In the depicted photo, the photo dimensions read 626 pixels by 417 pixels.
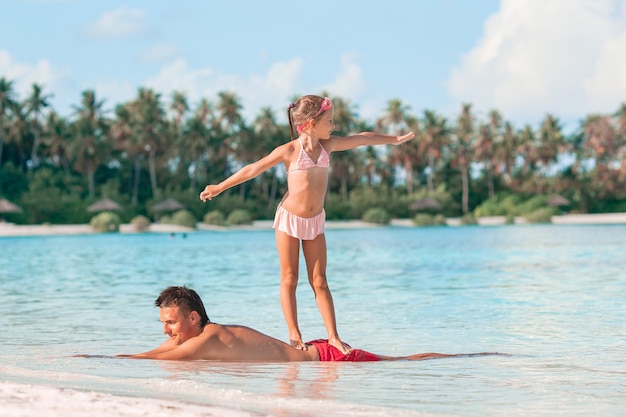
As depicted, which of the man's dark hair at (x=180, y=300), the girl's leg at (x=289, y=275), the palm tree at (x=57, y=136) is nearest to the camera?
the man's dark hair at (x=180, y=300)

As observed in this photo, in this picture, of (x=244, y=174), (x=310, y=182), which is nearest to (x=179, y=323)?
(x=244, y=174)

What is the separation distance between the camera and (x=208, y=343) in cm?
696

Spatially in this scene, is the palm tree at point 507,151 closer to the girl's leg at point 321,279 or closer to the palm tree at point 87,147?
the palm tree at point 87,147

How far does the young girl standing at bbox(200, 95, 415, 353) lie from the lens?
7.13 metres

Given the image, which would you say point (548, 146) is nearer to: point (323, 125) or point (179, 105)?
point (179, 105)

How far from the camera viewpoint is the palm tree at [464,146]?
8319cm

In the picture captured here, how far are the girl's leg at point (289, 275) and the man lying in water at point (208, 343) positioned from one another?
0.13m

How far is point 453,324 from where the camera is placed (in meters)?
11.3

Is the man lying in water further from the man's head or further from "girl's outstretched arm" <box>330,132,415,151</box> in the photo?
"girl's outstretched arm" <box>330,132,415,151</box>

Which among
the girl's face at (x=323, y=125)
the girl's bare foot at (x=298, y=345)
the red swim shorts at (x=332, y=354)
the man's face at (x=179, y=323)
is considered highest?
the girl's face at (x=323, y=125)

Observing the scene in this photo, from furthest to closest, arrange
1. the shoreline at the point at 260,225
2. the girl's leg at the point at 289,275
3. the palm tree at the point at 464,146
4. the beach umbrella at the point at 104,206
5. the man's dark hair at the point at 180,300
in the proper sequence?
the palm tree at the point at 464,146, the beach umbrella at the point at 104,206, the shoreline at the point at 260,225, the girl's leg at the point at 289,275, the man's dark hair at the point at 180,300

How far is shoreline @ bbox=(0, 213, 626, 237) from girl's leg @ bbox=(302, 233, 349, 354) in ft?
169

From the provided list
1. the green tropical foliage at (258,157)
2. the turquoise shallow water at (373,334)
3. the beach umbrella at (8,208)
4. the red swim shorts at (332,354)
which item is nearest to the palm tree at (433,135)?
the green tropical foliage at (258,157)

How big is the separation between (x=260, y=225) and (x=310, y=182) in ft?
206
